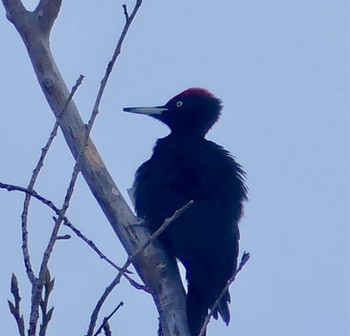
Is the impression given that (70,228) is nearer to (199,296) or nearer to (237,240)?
(199,296)

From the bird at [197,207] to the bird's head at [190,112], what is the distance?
1.37 feet

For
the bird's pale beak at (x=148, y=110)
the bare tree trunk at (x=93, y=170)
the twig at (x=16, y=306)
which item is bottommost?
the twig at (x=16, y=306)

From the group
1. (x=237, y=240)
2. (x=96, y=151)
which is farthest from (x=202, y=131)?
(x=96, y=151)

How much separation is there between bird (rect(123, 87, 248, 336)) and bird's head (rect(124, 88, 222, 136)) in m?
0.42

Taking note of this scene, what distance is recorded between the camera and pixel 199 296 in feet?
14.3

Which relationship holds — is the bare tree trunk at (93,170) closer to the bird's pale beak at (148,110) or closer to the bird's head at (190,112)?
the bird's pale beak at (148,110)

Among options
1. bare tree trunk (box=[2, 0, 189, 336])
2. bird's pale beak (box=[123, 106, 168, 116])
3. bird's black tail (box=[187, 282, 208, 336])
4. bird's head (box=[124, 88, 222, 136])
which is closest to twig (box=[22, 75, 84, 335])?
bare tree trunk (box=[2, 0, 189, 336])

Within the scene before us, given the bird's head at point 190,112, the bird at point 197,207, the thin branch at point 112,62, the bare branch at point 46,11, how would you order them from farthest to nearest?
1. the bird's head at point 190,112
2. the bird at point 197,207
3. the bare branch at point 46,11
4. the thin branch at point 112,62

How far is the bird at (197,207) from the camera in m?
4.50

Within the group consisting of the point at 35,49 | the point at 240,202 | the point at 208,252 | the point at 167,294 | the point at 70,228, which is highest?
the point at 35,49

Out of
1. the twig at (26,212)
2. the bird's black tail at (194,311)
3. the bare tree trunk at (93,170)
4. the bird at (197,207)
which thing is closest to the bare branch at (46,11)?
the bare tree trunk at (93,170)

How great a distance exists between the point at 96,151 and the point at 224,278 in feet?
3.33

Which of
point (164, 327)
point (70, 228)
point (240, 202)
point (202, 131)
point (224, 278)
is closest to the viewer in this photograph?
point (70, 228)

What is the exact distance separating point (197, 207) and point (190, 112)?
1.45 m
